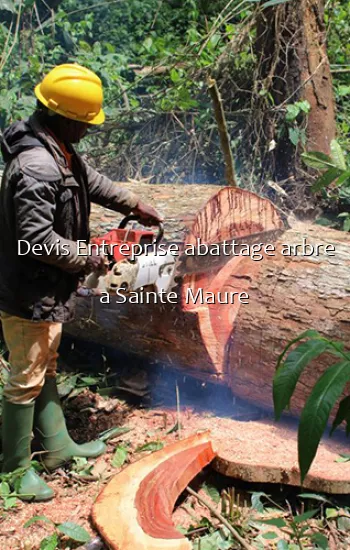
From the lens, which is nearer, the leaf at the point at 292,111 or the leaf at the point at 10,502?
the leaf at the point at 10,502

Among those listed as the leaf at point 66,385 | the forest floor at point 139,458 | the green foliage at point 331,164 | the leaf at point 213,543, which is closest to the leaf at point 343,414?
the green foliage at point 331,164

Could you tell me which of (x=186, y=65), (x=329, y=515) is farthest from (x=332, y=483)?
(x=186, y=65)

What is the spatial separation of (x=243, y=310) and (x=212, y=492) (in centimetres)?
90

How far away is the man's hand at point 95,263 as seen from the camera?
2.33 metres

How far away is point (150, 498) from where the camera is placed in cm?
217

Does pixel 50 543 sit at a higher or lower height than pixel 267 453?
lower

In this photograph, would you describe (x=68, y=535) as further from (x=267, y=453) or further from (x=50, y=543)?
(x=267, y=453)

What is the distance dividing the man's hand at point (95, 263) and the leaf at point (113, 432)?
3.22ft

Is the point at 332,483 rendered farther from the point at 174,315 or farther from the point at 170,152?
the point at 170,152

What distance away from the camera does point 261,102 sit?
205 inches

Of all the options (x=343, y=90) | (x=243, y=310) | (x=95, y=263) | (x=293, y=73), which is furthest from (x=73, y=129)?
(x=343, y=90)

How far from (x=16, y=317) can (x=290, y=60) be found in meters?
3.70

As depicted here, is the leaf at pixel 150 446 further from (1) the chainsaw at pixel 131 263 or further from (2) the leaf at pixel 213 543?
(1) the chainsaw at pixel 131 263

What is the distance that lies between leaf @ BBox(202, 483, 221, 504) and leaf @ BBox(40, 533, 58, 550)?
2.35 ft
